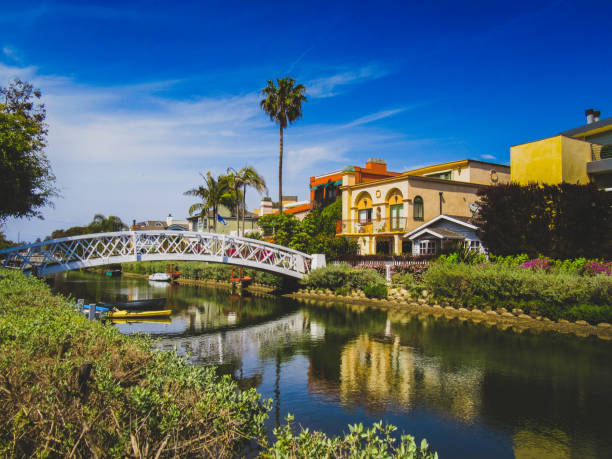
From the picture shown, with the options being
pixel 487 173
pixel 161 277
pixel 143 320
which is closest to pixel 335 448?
pixel 143 320

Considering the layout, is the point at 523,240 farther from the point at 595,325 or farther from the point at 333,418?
the point at 333,418

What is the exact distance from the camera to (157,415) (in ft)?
19.3

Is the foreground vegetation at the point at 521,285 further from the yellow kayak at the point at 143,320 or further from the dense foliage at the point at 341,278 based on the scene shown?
the yellow kayak at the point at 143,320

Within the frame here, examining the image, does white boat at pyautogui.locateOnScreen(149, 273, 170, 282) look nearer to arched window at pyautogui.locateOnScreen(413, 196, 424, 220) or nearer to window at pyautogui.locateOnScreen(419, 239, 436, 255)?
arched window at pyautogui.locateOnScreen(413, 196, 424, 220)

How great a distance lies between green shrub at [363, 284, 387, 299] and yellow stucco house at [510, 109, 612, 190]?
12.0 metres

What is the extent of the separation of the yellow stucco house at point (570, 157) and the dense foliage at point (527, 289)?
9.54 metres

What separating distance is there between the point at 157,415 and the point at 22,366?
85.1 inches

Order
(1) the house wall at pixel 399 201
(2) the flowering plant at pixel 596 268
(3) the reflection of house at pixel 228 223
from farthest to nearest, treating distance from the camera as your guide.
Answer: (3) the reflection of house at pixel 228 223 < (1) the house wall at pixel 399 201 < (2) the flowering plant at pixel 596 268

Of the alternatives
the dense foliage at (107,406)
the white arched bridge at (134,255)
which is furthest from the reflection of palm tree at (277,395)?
the white arched bridge at (134,255)

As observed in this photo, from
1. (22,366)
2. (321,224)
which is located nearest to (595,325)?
(22,366)

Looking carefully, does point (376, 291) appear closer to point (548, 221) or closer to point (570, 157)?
point (548, 221)

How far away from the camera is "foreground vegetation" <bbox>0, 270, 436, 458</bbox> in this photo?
16.7 ft

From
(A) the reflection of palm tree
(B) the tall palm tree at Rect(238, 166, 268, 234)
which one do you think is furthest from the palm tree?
(A) the reflection of palm tree

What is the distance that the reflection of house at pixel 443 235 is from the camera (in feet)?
109
